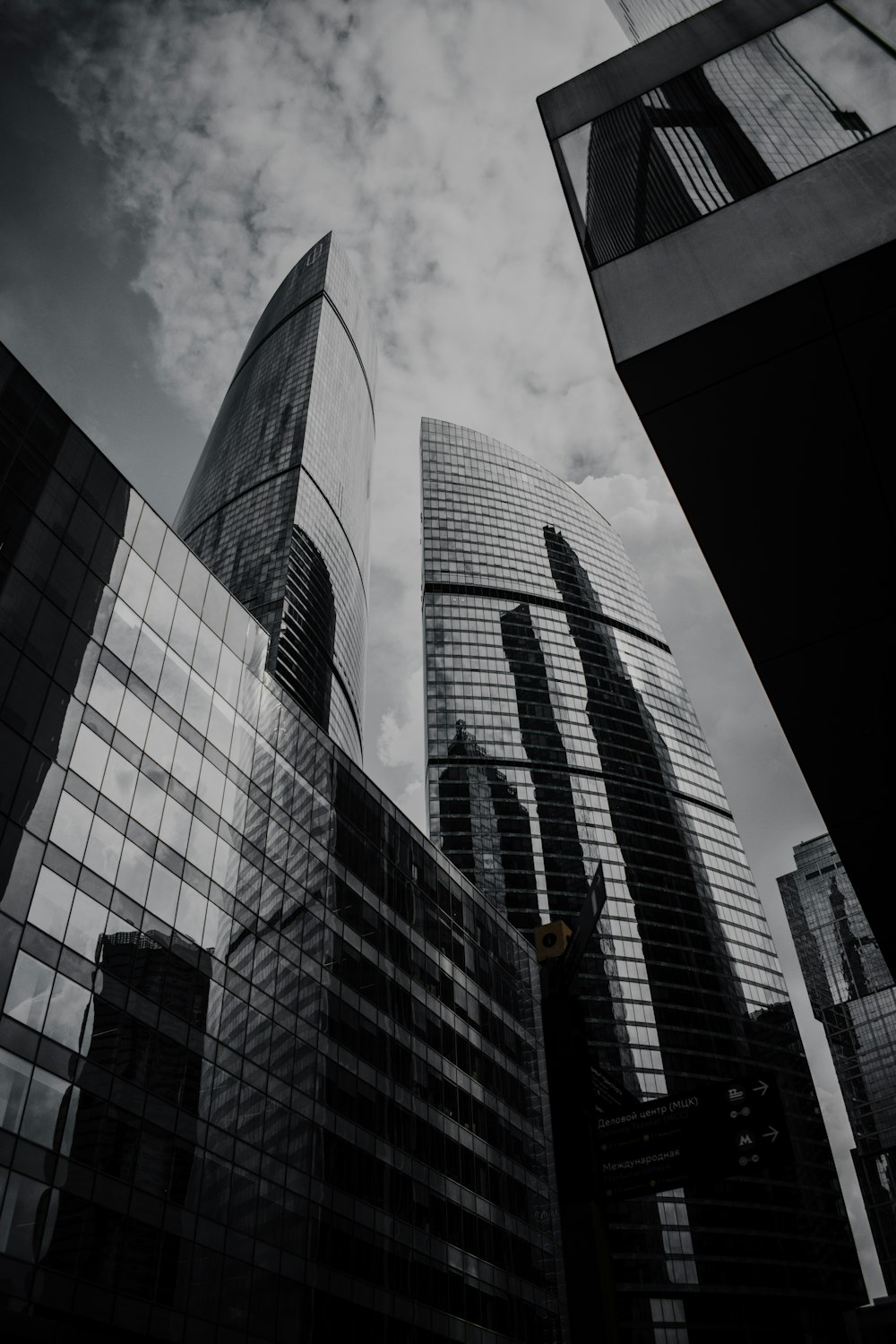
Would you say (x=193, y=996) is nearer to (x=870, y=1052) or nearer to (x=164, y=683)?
(x=164, y=683)

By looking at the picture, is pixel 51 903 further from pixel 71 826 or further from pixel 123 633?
pixel 123 633

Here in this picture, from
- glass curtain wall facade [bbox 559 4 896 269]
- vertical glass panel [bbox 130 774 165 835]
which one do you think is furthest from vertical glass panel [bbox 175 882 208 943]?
glass curtain wall facade [bbox 559 4 896 269]

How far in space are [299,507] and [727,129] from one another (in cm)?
14034

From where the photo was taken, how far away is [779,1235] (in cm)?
12088

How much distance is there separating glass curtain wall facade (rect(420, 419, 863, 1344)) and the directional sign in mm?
93542

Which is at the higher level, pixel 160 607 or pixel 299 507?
pixel 299 507

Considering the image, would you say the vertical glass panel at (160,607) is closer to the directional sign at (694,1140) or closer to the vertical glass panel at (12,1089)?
the vertical glass panel at (12,1089)

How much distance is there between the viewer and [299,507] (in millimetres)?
144375

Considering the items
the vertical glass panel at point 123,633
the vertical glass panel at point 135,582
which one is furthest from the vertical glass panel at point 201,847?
the vertical glass panel at point 135,582

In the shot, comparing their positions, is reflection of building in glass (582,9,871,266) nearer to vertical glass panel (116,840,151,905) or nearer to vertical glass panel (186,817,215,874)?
vertical glass panel (116,840,151,905)

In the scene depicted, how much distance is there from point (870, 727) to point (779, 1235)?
13703 cm

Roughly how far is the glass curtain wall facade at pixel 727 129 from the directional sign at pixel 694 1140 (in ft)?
47.9

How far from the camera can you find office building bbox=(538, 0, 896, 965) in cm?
631

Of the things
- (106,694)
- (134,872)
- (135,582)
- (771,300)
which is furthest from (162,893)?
(771,300)
